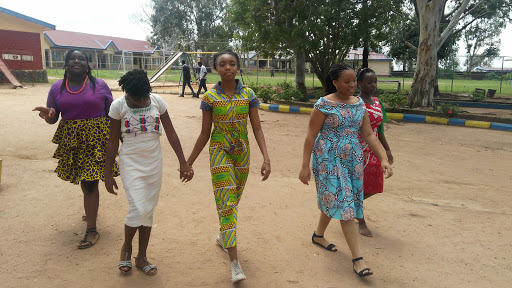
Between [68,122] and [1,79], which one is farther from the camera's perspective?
[1,79]

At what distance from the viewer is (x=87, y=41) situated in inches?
1863

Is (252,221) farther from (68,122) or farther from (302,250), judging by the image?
(68,122)

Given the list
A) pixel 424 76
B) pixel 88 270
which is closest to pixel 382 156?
pixel 88 270

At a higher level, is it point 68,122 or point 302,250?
point 68,122

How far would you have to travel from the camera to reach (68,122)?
12.2ft

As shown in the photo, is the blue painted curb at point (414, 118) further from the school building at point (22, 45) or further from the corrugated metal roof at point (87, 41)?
the corrugated metal roof at point (87, 41)

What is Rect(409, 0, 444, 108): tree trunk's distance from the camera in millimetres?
12836

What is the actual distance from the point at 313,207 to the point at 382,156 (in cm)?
169

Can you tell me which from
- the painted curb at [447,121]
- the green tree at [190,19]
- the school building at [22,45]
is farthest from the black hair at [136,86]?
the green tree at [190,19]

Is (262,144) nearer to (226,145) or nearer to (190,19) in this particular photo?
(226,145)

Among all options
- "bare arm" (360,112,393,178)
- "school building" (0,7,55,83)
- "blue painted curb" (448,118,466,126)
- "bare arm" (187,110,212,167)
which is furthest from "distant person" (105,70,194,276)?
"school building" (0,7,55,83)

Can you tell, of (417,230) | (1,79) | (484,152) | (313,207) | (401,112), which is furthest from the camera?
(1,79)

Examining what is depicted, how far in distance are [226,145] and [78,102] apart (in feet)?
4.90

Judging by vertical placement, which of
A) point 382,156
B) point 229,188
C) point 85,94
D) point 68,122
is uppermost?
point 85,94
